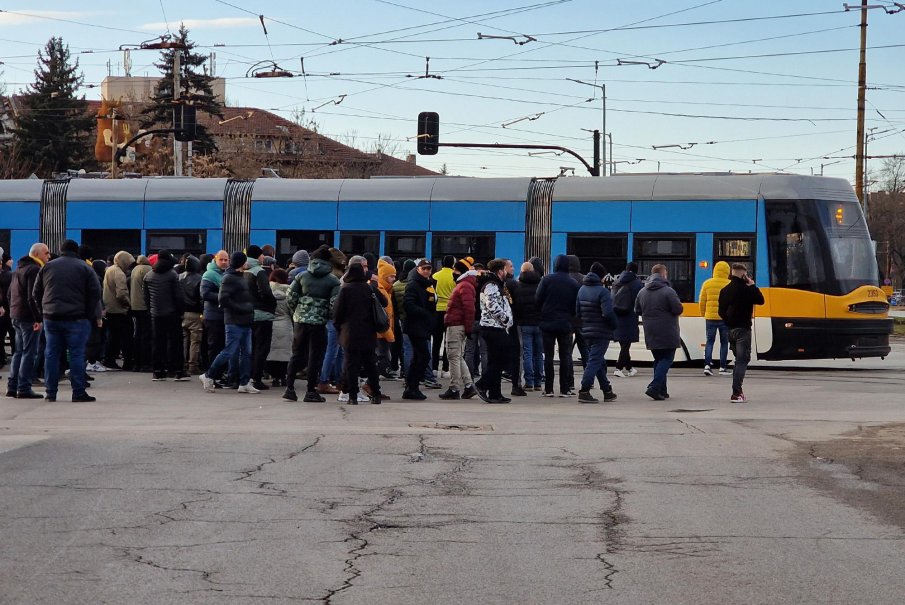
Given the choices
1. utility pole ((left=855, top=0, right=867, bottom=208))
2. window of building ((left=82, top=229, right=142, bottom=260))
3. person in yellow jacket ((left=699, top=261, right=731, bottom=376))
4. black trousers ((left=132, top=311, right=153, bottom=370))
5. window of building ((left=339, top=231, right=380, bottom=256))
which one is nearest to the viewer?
black trousers ((left=132, top=311, right=153, bottom=370))

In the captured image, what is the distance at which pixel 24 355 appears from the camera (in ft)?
50.9

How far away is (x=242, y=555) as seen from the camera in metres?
6.73

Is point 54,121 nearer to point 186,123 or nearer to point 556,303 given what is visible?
point 186,123

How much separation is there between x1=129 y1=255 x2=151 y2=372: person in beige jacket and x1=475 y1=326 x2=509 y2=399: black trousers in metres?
5.27

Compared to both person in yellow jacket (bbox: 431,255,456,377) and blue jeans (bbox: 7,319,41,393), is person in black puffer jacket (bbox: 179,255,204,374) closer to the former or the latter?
blue jeans (bbox: 7,319,41,393)

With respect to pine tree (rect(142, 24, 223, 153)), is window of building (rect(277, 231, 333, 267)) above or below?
below

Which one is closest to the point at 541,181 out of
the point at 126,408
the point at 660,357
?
the point at 660,357

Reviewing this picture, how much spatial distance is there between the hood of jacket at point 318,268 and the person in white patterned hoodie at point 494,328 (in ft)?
5.94

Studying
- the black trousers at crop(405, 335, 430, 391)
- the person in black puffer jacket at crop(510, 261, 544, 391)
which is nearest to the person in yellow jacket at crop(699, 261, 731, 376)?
the person in black puffer jacket at crop(510, 261, 544, 391)

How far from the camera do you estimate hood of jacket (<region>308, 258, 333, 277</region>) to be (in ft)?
51.3

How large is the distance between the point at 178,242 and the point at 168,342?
7.34 m

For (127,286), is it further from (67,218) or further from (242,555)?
(242,555)

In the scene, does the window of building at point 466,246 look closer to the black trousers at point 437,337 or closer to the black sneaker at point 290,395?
the black trousers at point 437,337

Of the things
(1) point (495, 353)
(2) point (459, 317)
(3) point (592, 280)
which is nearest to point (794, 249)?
(3) point (592, 280)
